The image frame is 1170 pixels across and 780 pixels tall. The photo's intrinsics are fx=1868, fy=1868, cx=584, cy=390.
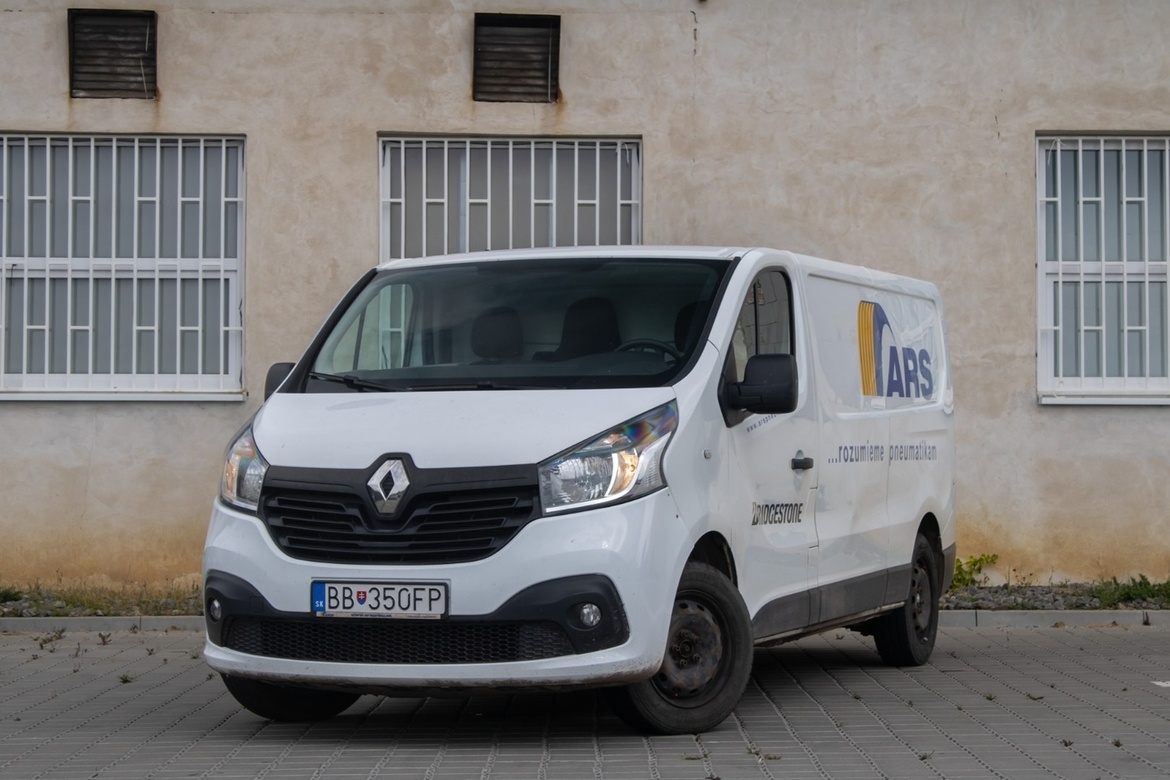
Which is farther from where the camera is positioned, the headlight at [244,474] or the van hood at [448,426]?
the headlight at [244,474]

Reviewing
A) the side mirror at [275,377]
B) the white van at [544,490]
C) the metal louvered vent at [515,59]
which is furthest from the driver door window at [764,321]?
the metal louvered vent at [515,59]

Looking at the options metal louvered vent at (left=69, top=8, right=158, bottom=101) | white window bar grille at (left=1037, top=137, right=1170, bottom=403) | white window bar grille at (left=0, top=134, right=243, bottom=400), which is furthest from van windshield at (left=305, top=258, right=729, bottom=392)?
white window bar grille at (left=1037, top=137, right=1170, bottom=403)

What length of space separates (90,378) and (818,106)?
5.94 meters

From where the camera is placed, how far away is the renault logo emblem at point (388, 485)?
23.0ft

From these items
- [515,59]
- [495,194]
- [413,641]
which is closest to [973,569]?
[495,194]

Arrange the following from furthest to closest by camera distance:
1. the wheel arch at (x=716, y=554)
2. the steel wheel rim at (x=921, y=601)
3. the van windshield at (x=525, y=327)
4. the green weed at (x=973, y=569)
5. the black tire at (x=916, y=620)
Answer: the green weed at (x=973, y=569)
the steel wheel rim at (x=921, y=601)
the black tire at (x=916, y=620)
the van windshield at (x=525, y=327)
the wheel arch at (x=716, y=554)

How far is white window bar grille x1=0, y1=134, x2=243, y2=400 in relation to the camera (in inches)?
562

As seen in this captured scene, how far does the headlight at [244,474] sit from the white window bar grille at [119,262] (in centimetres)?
678

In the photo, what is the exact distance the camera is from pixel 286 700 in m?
7.94

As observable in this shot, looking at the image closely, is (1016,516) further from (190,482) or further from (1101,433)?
(190,482)

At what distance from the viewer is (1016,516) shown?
1421 cm

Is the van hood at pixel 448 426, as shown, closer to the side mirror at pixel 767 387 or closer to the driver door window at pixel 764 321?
the side mirror at pixel 767 387

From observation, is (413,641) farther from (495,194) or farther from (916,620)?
(495,194)

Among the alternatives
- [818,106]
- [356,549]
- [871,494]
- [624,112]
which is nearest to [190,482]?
[624,112]
